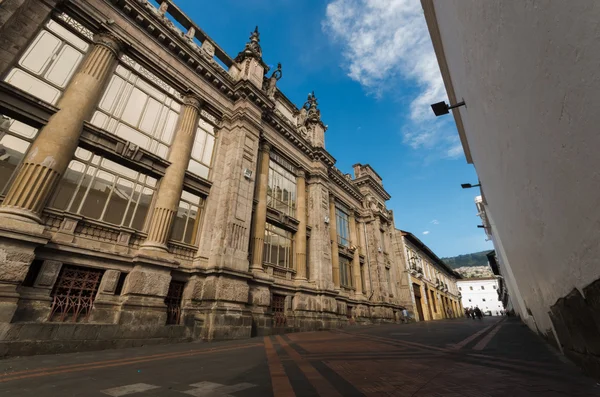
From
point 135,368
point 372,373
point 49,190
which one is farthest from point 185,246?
point 372,373

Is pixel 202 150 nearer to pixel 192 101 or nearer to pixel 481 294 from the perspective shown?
pixel 192 101

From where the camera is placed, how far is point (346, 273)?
2055cm

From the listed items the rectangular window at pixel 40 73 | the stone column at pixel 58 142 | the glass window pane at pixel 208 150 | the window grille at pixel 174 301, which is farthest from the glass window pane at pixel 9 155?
the glass window pane at pixel 208 150

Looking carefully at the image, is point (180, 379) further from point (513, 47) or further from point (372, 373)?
point (513, 47)

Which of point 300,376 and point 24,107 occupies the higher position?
point 24,107

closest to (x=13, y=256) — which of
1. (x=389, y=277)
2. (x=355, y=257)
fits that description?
(x=355, y=257)

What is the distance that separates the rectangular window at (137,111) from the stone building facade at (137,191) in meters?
0.05

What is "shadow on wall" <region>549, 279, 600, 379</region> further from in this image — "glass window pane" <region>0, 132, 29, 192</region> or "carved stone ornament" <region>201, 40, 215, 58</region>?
"carved stone ornament" <region>201, 40, 215, 58</region>

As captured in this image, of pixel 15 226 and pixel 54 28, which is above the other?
pixel 54 28

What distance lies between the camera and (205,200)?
11.7 m

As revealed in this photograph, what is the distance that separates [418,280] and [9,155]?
35113 mm

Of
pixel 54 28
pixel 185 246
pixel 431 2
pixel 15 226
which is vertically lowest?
pixel 15 226

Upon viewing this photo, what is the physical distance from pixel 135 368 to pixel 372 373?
13.2 feet

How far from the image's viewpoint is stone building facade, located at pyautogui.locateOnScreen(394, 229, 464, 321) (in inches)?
1105
